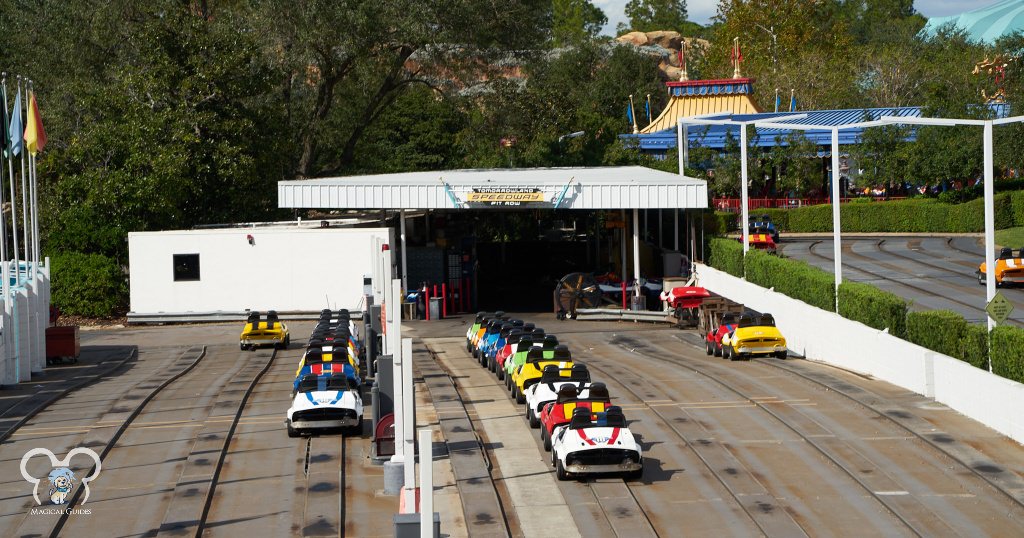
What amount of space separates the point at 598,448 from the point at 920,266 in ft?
125

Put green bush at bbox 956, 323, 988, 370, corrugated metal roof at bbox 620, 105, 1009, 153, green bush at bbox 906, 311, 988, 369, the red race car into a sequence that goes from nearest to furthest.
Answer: the red race car
green bush at bbox 956, 323, 988, 370
green bush at bbox 906, 311, 988, 369
corrugated metal roof at bbox 620, 105, 1009, 153

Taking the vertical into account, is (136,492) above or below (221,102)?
below

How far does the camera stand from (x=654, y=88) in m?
124

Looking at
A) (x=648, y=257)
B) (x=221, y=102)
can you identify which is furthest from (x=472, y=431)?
(x=221, y=102)

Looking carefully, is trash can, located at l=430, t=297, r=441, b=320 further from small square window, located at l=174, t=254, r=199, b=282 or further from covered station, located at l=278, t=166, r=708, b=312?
small square window, located at l=174, t=254, r=199, b=282

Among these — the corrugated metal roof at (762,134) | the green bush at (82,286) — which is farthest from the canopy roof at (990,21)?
the green bush at (82,286)

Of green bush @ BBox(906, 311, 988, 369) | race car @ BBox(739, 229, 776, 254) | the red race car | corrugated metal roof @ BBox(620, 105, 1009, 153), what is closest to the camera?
the red race car

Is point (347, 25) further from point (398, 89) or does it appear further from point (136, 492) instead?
point (136, 492)

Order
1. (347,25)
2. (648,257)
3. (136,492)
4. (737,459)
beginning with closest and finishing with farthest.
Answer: (136,492), (737,459), (648,257), (347,25)

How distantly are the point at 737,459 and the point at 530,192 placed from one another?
85.1 feet

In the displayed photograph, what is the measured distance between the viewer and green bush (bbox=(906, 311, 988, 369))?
88.7 ft

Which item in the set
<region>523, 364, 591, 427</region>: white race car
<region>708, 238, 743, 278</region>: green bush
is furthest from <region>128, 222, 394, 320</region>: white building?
<region>523, 364, 591, 427</region>: white race car

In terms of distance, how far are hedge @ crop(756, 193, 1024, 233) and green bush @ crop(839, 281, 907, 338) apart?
35299 millimetres

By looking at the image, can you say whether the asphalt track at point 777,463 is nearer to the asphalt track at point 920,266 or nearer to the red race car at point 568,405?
the red race car at point 568,405
